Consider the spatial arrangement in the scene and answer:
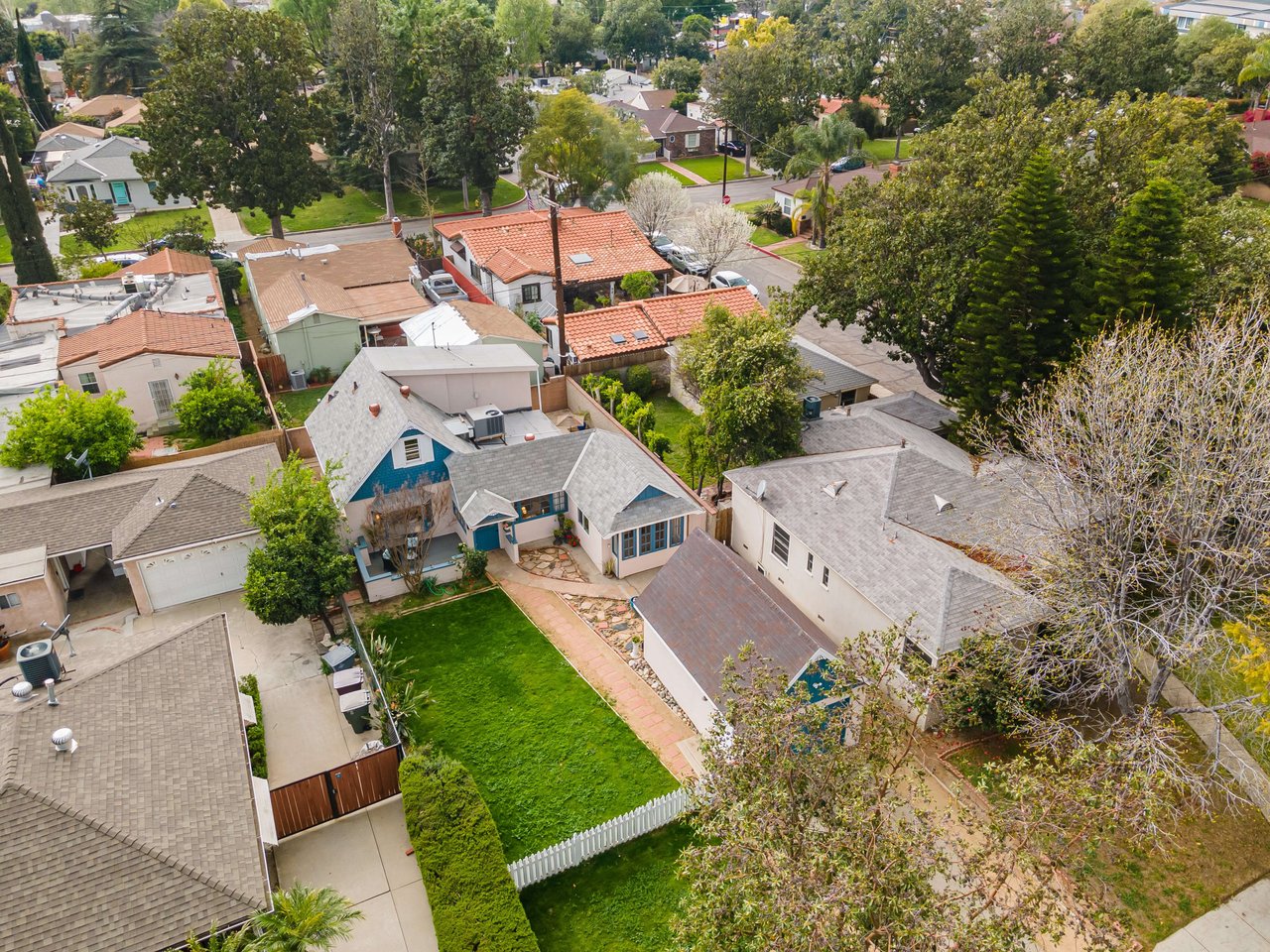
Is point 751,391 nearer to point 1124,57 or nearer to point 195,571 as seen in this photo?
point 195,571

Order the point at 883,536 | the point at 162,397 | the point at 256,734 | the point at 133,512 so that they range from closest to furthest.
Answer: the point at 256,734
the point at 883,536
the point at 133,512
the point at 162,397

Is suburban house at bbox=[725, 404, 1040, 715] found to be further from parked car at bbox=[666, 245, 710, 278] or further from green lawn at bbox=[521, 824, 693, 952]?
parked car at bbox=[666, 245, 710, 278]

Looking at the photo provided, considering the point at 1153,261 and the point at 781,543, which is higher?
the point at 1153,261

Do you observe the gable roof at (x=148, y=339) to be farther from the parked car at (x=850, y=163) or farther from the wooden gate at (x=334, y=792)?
the parked car at (x=850, y=163)

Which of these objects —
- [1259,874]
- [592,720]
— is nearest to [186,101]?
[592,720]

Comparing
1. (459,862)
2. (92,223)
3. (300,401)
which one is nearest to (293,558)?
(459,862)

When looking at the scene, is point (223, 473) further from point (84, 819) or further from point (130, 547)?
point (84, 819)
